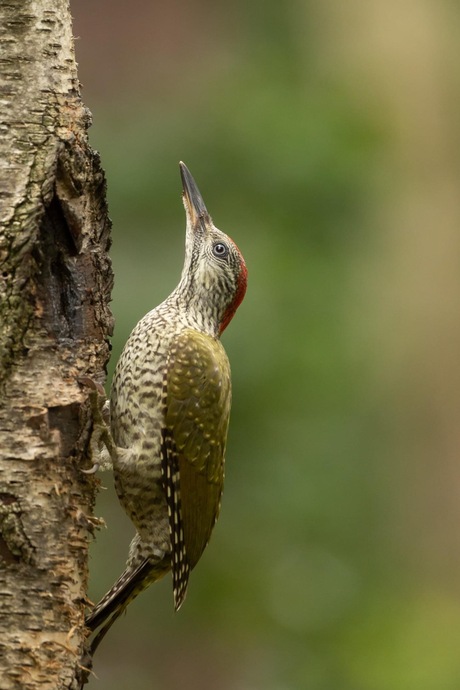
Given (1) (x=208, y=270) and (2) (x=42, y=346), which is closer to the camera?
(2) (x=42, y=346)

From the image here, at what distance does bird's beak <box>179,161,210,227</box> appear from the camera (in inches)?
198

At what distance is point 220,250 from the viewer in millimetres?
5082

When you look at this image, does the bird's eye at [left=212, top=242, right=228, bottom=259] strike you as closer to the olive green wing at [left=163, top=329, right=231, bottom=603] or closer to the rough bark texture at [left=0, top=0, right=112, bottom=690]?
the olive green wing at [left=163, top=329, right=231, bottom=603]

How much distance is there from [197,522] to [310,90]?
515 cm

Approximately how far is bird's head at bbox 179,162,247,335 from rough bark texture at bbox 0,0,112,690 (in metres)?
1.31

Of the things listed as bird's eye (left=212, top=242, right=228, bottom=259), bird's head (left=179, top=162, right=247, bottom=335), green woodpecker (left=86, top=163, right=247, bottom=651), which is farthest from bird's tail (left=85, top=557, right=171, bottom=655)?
bird's eye (left=212, top=242, right=228, bottom=259)

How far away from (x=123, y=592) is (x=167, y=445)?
21.4 inches

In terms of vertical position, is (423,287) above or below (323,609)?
above

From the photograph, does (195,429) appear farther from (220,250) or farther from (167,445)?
(220,250)

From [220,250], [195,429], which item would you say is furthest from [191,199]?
[195,429]

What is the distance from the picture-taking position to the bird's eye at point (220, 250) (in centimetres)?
507

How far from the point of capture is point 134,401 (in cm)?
448

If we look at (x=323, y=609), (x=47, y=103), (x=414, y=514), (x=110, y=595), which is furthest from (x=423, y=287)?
(x=47, y=103)

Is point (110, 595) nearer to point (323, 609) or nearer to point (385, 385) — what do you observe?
point (323, 609)
